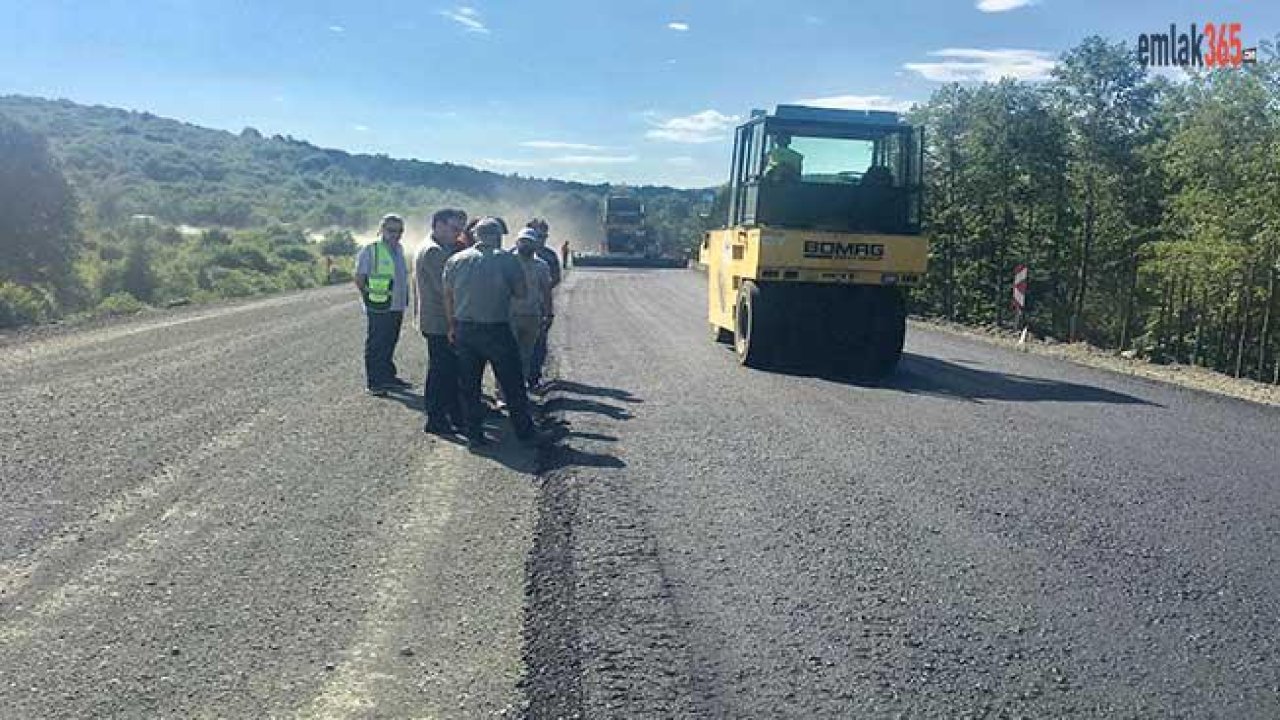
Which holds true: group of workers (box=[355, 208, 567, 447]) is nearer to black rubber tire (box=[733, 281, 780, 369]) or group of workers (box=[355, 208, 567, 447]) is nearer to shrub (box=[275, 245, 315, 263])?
black rubber tire (box=[733, 281, 780, 369])

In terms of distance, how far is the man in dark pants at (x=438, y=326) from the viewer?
9.33m

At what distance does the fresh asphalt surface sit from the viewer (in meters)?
4.06

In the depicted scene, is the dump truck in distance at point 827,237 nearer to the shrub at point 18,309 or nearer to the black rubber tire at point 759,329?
the black rubber tire at point 759,329

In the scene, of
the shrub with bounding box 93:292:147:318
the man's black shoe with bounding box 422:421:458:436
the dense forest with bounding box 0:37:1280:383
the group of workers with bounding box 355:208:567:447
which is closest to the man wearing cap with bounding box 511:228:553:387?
the group of workers with bounding box 355:208:567:447

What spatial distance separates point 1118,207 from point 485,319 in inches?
828

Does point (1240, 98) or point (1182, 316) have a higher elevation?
point (1240, 98)

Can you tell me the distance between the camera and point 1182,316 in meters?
18.5

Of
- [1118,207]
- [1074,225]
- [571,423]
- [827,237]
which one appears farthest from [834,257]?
[1074,225]

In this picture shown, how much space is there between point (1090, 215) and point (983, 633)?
77.9 feet

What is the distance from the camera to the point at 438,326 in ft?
32.3

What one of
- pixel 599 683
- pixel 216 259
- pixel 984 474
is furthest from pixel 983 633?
pixel 216 259

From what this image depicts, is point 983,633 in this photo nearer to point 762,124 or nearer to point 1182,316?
point 762,124

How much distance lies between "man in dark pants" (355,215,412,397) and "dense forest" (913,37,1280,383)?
1192cm

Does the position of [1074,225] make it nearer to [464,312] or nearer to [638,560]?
[464,312]
